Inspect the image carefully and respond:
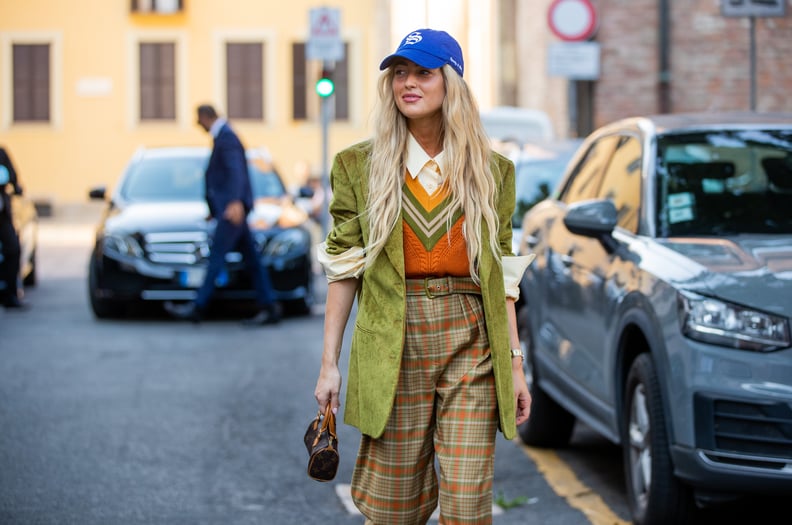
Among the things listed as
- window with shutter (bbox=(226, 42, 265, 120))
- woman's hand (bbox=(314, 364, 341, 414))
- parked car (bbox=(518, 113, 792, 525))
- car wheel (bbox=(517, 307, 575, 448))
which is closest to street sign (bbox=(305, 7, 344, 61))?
parked car (bbox=(518, 113, 792, 525))

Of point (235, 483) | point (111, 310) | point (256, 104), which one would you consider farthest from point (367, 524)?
point (256, 104)

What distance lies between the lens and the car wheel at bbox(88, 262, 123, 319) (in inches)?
538

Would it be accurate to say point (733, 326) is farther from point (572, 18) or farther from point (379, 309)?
point (572, 18)

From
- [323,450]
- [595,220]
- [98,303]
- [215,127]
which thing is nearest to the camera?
[323,450]

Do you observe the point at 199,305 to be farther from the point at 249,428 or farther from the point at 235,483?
the point at 235,483

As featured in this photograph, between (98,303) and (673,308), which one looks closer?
(673,308)

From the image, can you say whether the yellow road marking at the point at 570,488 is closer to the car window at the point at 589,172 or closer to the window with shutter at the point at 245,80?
the car window at the point at 589,172

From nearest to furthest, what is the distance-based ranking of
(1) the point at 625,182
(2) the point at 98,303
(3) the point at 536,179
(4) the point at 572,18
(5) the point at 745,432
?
1. (5) the point at 745,432
2. (1) the point at 625,182
3. (3) the point at 536,179
4. (2) the point at 98,303
5. (4) the point at 572,18

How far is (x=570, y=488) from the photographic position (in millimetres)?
6852

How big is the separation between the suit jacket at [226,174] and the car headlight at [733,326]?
8.20 metres

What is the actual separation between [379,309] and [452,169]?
424 millimetres

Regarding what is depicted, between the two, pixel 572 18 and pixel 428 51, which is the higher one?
pixel 572 18

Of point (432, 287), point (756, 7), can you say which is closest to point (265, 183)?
point (756, 7)

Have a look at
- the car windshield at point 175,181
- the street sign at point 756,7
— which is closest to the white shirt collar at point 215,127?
the car windshield at point 175,181
